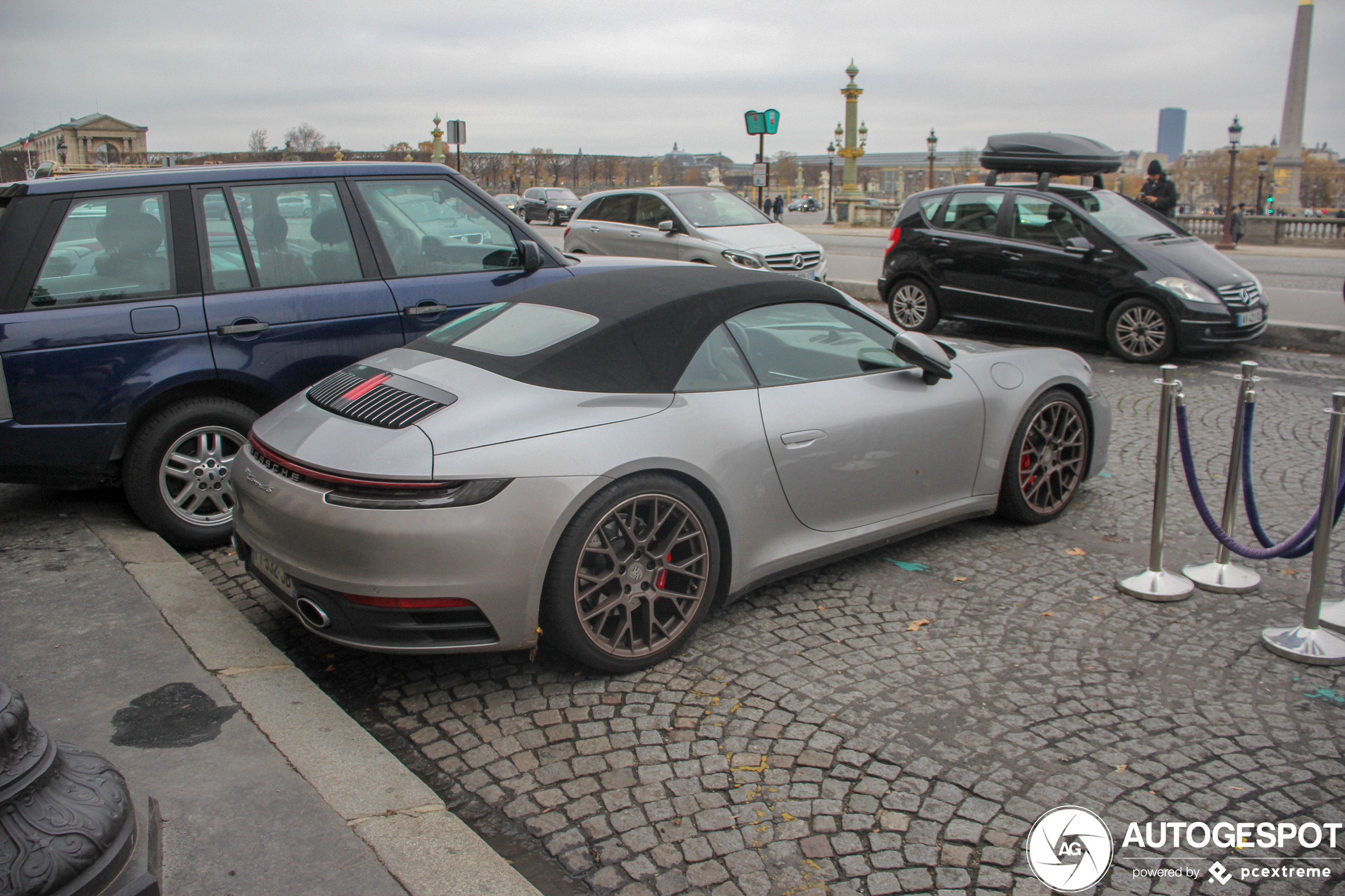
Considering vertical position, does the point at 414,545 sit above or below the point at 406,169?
below

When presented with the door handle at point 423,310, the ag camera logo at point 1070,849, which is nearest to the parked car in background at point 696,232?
the door handle at point 423,310

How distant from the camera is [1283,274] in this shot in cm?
1922

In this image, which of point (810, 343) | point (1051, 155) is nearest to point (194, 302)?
point (810, 343)

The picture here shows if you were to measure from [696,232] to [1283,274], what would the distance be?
12.6 m

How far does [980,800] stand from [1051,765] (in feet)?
1.04

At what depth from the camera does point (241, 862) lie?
2.38 meters

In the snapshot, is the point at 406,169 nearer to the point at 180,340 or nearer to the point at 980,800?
the point at 180,340

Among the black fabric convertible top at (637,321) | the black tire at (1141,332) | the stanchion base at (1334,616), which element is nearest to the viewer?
the black fabric convertible top at (637,321)

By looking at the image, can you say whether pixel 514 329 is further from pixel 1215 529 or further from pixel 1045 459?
pixel 1215 529

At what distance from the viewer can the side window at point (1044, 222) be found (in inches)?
403

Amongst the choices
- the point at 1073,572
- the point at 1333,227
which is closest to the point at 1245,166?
the point at 1333,227

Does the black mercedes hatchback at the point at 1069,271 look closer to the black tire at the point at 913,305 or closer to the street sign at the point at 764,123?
the black tire at the point at 913,305

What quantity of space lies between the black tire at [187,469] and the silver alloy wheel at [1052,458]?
381 cm

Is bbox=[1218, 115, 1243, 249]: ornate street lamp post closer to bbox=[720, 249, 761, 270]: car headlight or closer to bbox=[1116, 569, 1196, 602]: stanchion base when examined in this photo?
bbox=[720, 249, 761, 270]: car headlight
